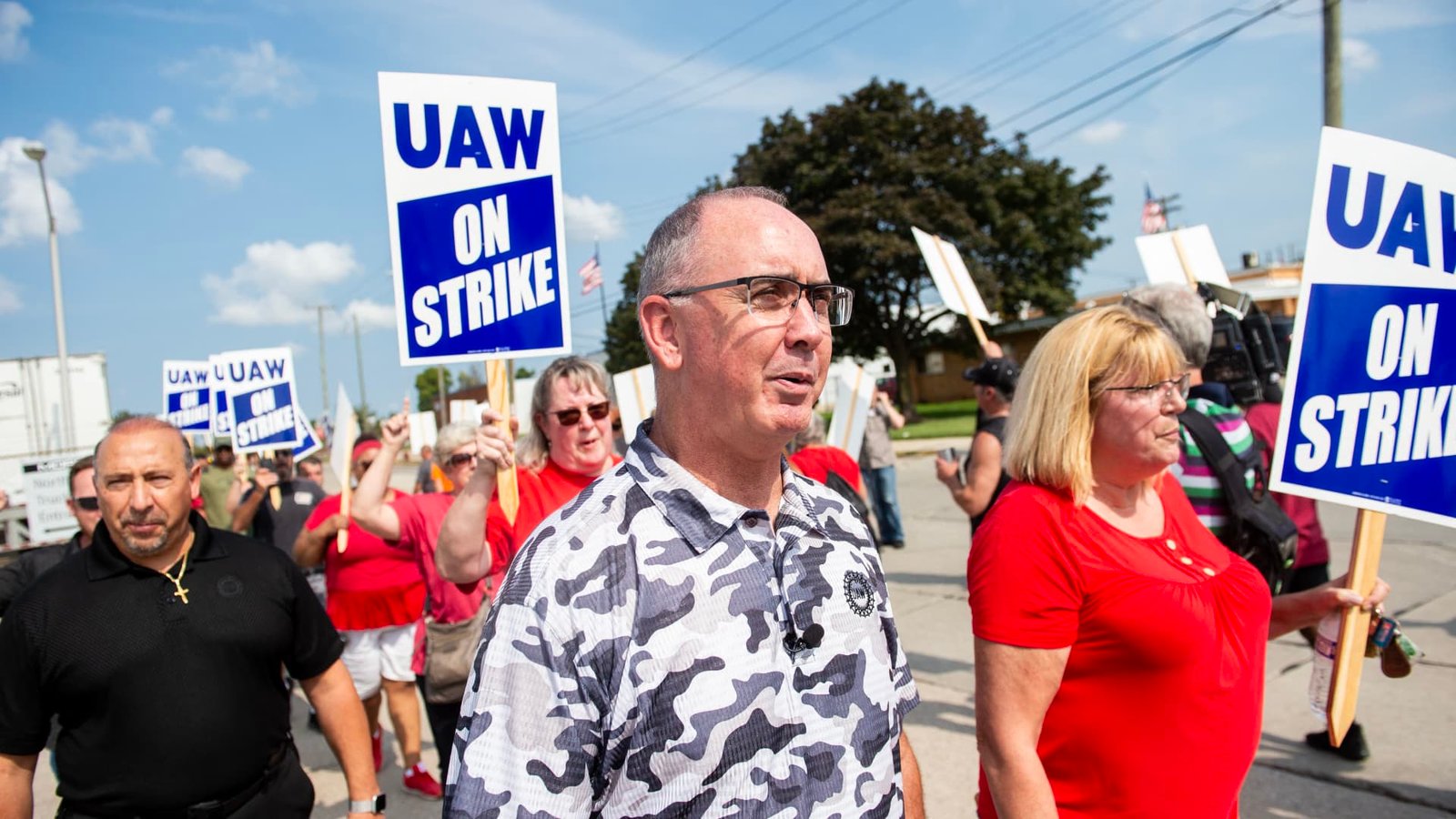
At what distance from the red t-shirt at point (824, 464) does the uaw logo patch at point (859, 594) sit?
252cm

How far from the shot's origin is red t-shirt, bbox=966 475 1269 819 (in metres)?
2.03

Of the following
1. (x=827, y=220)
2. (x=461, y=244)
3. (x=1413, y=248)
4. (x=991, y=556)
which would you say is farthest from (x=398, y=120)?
(x=827, y=220)

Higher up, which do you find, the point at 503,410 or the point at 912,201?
the point at 912,201

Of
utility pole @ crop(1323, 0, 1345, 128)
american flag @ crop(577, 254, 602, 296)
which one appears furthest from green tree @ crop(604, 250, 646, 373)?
utility pole @ crop(1323, 0, 1345, 128)

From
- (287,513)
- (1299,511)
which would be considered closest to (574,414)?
(1299,511)

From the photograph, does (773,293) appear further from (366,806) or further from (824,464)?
(824,464)

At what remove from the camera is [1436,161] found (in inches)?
97.4

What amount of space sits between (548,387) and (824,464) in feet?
5.04

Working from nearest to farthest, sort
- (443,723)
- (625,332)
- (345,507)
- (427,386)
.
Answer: (443,723) < (345,507) < (625,332) < (427,386)

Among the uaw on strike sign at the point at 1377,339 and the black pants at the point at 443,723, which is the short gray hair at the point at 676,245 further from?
the black pants at the point at 443,723

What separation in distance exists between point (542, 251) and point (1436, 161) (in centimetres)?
269

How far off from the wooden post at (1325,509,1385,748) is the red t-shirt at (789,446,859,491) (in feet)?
6.70

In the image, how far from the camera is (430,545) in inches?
171

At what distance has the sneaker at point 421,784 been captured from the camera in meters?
4.84
